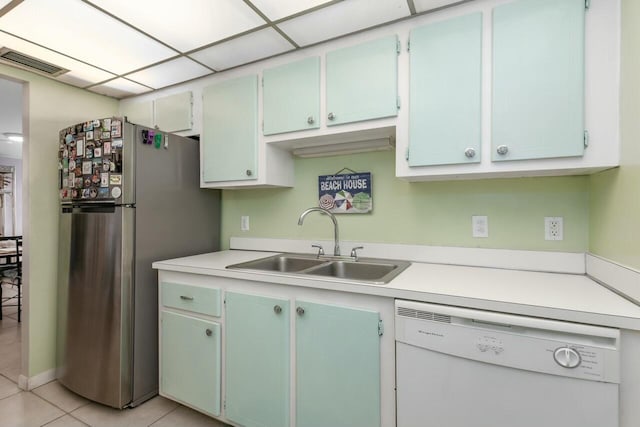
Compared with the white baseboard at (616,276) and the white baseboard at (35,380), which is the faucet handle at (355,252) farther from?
the white baseboard at (35,380)

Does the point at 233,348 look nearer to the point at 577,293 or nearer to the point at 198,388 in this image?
the point at 198,388

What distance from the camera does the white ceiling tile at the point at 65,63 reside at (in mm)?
1798

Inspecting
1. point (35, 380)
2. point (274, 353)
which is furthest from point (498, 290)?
point (35, 380)

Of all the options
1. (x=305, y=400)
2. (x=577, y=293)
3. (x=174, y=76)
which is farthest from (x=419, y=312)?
(x=174, y=76)

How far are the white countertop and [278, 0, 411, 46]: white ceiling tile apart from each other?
1.29 meters

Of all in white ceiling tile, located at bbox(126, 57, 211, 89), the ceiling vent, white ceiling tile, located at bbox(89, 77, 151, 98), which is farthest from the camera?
white ceiling tile, located at bbox(89, 77, 151, 98)

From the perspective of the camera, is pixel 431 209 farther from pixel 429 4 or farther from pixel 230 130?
pixel 230 130

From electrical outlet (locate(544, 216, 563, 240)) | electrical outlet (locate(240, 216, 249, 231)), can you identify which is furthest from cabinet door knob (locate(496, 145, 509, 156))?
electrical outlet (locate(240, 216, 249, 231))

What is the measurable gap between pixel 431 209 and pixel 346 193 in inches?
21.1

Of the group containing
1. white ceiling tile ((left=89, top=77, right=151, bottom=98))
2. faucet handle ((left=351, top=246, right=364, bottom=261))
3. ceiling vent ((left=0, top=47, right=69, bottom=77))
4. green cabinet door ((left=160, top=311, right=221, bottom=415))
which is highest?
white ceiling tile ((left=89, top=77, right=151, bottom=98))

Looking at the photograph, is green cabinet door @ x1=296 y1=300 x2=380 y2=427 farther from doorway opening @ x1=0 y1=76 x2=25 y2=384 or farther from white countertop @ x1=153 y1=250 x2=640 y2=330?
doorway opening @ x1=0 y1=76 x2=25 y2=384

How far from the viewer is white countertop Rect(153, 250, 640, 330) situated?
0.98 m

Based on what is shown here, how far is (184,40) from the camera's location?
1805 millimetres

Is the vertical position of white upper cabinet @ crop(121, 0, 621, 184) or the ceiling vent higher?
the ceiling vent
